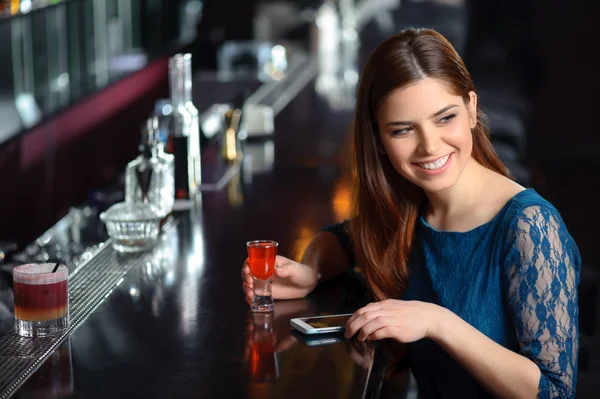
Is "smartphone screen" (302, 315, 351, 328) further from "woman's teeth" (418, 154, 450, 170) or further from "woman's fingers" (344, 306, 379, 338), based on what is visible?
"woman's teeth" (418, 154, 450, 170)

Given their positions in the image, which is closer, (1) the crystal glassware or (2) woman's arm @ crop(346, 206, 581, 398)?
(2) woman's arm @ crop(346, 206, 581, 398)

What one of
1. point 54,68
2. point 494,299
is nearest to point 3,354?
point 494,299

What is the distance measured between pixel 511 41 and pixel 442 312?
6154 mm

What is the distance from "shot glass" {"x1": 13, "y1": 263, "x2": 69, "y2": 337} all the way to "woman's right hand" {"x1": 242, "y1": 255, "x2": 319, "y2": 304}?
353 millimetres

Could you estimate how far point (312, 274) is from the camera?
1895 millimetres

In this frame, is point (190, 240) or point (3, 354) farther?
point (190, 240)

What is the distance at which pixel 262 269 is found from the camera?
5.76 feet

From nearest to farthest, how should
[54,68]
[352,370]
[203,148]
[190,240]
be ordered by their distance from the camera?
[352,370] < [190,240] < [203,148] < [54,68]

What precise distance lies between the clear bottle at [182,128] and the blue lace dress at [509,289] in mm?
961

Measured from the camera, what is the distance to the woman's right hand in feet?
5.91

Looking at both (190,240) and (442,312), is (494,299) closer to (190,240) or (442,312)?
(442,312)

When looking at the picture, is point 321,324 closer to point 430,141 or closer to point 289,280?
point 289,280

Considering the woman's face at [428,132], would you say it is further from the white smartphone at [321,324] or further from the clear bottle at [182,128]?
the clear bottle at [182,128]

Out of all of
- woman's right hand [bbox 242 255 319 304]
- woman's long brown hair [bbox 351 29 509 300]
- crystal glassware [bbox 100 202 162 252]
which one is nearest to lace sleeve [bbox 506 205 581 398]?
woman's long brown hair [bbox 351 29 509 300]
